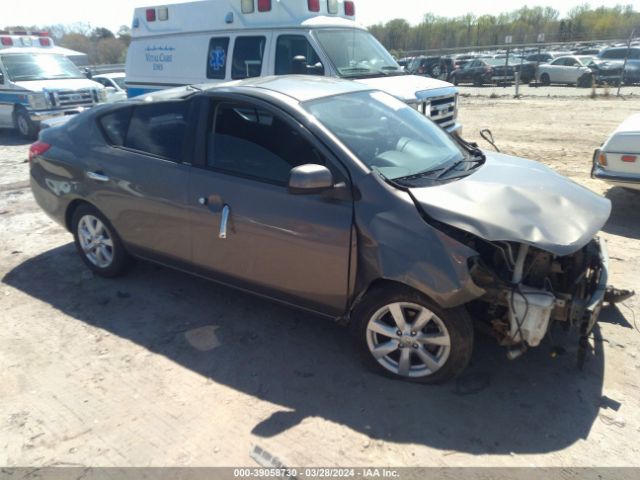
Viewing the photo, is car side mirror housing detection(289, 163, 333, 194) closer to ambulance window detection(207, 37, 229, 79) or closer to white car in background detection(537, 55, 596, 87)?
ambulance window detection(207, 37, 229, 79)

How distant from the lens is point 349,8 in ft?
28.8

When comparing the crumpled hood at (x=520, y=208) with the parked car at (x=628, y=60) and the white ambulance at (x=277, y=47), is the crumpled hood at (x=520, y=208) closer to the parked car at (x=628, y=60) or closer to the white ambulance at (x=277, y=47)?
the white ambulance at (x=277, y=47)

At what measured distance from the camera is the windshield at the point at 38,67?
12414 millimetres

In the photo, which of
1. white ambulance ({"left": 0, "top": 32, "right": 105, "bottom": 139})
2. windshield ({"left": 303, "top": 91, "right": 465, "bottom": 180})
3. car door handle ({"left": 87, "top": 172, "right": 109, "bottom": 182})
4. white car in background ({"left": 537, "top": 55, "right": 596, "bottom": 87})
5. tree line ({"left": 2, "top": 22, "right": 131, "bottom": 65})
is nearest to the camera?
windshield ({"left": 303, "top": 91, "right": 465, "bottom": 180})

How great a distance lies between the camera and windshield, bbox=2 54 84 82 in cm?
1241

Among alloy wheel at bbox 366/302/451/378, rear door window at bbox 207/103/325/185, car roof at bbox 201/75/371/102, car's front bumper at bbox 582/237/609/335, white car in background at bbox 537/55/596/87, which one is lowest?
alloy wheel at bbox 366/302/451/378

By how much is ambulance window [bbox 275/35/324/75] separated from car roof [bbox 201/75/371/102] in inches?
124

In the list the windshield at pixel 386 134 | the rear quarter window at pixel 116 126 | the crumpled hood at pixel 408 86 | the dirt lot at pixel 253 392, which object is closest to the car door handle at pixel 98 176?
the rear quarter window at pixel 116 126

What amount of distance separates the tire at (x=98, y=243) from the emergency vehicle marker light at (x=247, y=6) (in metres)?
4.84

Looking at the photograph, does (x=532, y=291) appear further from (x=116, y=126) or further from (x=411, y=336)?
(x=116, y=126)

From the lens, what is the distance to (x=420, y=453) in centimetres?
269

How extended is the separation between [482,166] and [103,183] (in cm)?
305

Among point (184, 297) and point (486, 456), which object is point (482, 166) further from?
point (184, 297)

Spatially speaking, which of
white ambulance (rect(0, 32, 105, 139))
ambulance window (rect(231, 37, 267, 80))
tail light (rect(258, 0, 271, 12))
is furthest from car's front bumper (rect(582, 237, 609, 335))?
white ambulance (rect(0, 32, 105, 139))
